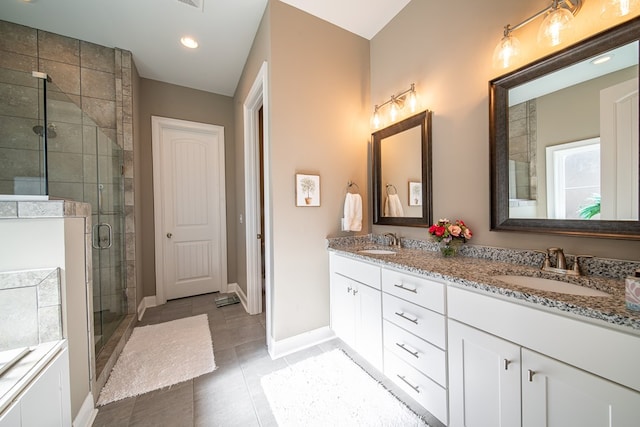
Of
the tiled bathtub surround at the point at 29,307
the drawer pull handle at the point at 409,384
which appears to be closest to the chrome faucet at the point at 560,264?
the drawer pull handle at the point at 409,384

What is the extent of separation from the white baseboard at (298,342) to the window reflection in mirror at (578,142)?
67.4 inches

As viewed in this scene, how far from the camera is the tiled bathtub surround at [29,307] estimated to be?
102 centimetres

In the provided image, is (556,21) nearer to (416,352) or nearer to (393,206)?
(393,206)

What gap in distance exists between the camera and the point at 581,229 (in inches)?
41.8

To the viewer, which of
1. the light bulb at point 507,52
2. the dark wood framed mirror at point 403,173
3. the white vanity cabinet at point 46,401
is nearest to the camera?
the white vanity cabinet at point 46,401

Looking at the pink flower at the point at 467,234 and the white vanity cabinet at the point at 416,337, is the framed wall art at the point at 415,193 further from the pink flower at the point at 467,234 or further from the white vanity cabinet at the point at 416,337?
the white vanity cabinet at the point at 416,337

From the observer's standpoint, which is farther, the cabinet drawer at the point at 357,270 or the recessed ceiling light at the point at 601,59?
the cabinet drawer at the point at 357,270

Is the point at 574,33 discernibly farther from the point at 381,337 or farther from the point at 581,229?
the point at 381,337

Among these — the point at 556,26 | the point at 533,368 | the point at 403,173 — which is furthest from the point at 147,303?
the point at 556,26

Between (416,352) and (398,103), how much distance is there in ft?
6.22

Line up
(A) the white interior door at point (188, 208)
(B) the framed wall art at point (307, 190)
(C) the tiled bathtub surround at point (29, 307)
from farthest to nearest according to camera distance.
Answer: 1. (A) the white interior door at point (188, 208)
2. (B) the framed wall art at point (307, 190)
3. (C) the tiled bathtub surround at point (29, 307)

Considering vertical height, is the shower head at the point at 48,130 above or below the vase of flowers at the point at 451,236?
above

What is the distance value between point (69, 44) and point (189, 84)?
1.08m

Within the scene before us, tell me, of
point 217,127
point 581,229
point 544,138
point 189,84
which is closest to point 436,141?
point 544,138
